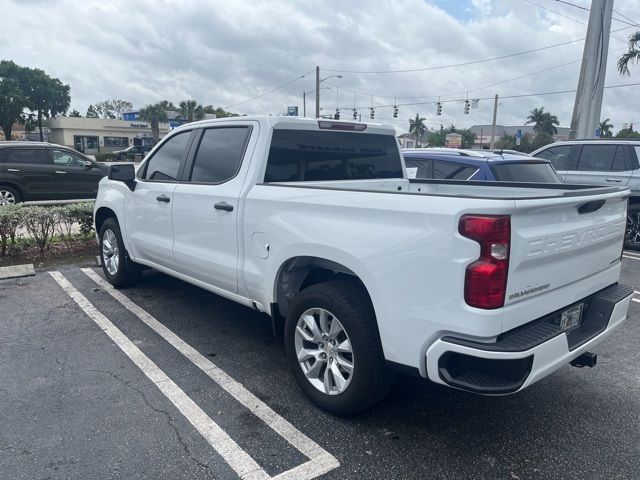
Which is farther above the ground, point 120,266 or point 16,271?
point 120,266

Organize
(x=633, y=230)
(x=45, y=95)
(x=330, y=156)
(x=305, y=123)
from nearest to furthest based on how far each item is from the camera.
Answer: (x=305, y=123) → (x=330, y=156) → (x=633, y=230) → (x=45, y=95)

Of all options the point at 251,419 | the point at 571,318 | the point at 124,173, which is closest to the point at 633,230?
the point at 571,318

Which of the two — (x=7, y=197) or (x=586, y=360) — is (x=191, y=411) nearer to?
(x=586, y=360)

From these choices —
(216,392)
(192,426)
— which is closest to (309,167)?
(216,392)

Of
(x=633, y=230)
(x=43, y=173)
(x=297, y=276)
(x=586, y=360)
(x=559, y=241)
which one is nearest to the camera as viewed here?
(x=559, y=241)

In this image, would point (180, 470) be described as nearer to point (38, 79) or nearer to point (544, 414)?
point (544, 414)

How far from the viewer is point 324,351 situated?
10.4 ft

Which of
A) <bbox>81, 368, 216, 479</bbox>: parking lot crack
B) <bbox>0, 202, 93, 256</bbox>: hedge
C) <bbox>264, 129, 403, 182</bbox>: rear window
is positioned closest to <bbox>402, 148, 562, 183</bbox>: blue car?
<bbox>264, 129, 403, 182</bbox>: rear window

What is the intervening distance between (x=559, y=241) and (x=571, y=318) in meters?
0.62

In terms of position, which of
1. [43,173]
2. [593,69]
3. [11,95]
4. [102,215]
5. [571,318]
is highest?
[11,95]

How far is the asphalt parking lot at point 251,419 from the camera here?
2701 mm

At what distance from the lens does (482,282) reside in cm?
232

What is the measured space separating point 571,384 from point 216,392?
8.57ft

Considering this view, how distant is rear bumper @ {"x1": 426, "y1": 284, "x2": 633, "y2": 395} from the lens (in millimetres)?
2369
